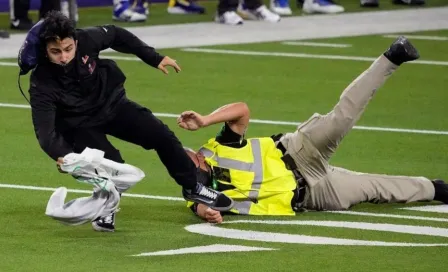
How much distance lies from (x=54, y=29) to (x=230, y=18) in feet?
34.1

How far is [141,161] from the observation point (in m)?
10.3

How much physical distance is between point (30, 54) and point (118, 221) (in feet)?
3.97

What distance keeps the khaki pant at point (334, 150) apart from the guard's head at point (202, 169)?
0.52 meters

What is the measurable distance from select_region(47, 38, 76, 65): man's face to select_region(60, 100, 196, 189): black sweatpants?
48 centimetres

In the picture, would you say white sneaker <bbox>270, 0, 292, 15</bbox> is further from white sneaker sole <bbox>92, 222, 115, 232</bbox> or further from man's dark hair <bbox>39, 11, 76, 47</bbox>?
man's dark hair <bbox>39, 11, 76, 47</bbox>

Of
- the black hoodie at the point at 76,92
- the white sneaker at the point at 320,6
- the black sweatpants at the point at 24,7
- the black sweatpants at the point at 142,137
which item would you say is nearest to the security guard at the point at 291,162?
the black sweatpants at the point at 142,137

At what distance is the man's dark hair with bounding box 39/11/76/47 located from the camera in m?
7.73

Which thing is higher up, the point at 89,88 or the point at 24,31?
the point at 89,88

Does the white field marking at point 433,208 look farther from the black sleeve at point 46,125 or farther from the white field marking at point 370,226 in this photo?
the black sleeve at point 46,125

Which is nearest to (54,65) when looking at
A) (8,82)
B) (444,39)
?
(8,82)

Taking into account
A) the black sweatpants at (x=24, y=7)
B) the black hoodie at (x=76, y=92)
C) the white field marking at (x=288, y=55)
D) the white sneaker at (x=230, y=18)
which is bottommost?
the white sneaker at (x=230, y=18)

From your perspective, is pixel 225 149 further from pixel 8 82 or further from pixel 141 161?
pixel 8 82

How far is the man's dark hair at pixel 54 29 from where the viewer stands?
7.73 meters

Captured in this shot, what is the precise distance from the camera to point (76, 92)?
8031 millimetres
